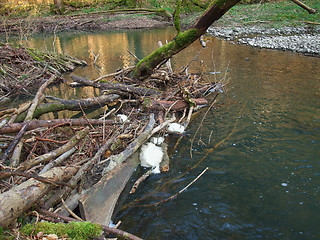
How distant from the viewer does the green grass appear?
661 inches

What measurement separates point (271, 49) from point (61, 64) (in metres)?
10.8

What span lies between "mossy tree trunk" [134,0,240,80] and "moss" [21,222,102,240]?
456 cm

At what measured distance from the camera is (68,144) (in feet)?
11.9

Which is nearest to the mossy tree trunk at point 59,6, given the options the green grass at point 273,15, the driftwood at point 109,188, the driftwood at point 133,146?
the green grass at point 273,15

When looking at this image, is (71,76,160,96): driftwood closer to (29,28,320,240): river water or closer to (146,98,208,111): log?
(146,98,208,111): log

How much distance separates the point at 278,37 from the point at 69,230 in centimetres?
1584

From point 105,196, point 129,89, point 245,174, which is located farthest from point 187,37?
point 105,196

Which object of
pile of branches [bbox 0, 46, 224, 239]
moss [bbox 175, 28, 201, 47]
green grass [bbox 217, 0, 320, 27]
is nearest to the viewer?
pile of branches [bbox 0, 46, 224, 239]

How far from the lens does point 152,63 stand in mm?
6633

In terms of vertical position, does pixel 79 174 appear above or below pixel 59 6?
below

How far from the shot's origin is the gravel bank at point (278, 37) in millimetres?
12344

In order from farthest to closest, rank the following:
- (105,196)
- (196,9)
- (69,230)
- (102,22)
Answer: (196,9) → (102,22) → (105,196) → (69,230)

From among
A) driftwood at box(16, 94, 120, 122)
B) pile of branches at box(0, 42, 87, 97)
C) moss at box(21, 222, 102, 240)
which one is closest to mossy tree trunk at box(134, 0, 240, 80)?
driftwood at box(16, 94, 120, 122)

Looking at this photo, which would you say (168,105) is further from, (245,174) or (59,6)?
(59,6)
